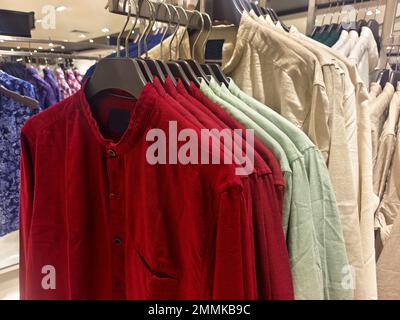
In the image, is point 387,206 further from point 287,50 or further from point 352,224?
point 287,50

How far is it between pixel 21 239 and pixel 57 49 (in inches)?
77.8

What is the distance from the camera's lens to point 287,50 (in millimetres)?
765

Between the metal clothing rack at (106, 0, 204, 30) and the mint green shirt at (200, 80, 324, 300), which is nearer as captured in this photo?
the mint green shirt at (200, 80, 324, 300)

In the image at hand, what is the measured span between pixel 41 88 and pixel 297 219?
1.55m

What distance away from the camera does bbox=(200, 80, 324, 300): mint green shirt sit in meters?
0.62

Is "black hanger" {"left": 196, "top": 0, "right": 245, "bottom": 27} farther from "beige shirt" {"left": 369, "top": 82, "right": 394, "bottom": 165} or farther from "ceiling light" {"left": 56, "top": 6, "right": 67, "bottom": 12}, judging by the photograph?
"ceiling light" {"left": 56, "top": 6, "right": 67, "bottom": 12}

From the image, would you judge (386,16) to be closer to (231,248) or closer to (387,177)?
(387,177)

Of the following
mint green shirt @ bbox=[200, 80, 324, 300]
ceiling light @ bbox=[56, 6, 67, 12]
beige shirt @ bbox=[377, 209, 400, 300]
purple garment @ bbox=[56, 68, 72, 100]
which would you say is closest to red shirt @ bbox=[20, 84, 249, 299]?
mint green shirt @ bbox=[200, 80, 324, 300]

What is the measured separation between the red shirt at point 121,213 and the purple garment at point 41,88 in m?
1.08

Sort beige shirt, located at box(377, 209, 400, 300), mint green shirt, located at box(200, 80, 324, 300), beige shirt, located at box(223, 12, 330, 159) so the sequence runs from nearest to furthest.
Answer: mint green shirt, located at box(200, 80, 324, 300)
beige shirt, located at box(223, 12, 330, 159)
beige shirt, located at box(377, 209, 400, 300)

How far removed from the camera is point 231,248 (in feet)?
1.72

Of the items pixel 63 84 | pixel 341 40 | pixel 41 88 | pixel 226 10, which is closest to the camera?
pixel 226 10

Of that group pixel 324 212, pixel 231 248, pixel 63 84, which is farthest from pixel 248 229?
pixel 63 84

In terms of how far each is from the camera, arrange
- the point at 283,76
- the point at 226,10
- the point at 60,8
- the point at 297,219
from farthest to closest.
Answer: the point at 60,8
the point at 226,10
the point at 283,76
the point at 297,219
